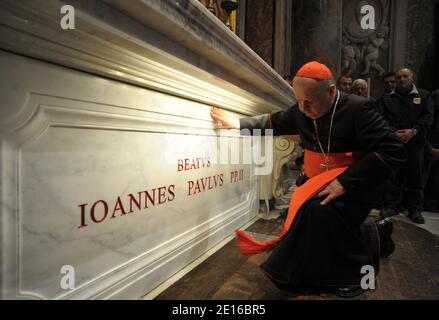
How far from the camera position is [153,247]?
4.94ft

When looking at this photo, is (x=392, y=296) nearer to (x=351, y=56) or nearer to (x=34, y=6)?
(x=34, y=6)

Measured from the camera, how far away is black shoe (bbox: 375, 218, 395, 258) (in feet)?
6.53

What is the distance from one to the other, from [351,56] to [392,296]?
22.6 ft

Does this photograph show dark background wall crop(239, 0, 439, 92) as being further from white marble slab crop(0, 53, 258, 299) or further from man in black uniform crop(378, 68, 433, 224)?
white marble slab crop(0, 53, 258, 299)

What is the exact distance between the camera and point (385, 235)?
2.02m

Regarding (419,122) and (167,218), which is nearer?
(167,218)

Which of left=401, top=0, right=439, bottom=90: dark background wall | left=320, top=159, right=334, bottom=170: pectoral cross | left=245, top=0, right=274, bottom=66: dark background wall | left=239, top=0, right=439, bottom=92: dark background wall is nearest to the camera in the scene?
left=320, top=159, right=334, bottom=170: pectoral cross

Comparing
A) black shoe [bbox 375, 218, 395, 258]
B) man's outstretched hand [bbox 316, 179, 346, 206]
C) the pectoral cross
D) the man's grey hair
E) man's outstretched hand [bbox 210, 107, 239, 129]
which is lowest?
black shoe [bbox 375, 218, 395, 258]

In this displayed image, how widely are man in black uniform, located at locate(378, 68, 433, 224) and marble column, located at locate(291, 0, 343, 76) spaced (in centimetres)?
276

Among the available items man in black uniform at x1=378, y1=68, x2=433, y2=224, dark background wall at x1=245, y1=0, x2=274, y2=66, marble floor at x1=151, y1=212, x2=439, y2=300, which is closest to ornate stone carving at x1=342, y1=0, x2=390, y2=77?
dark background wall at x1=245, y1=0, x2=274, y2=66

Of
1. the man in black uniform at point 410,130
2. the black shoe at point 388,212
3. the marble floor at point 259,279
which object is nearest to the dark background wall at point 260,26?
the man in black uniform at point 410,130

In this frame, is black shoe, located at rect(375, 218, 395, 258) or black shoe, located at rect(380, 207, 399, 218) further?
black shoe, located at rect(380, 207, 399, 218)

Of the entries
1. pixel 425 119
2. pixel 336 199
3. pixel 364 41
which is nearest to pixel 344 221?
pixel 336 199

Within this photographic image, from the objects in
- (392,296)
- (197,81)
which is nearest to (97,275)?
(197,81)
